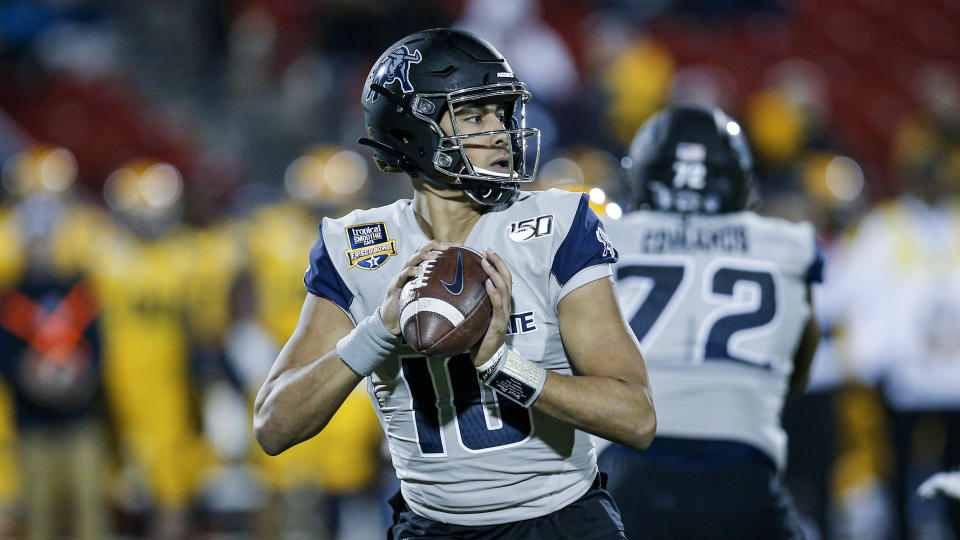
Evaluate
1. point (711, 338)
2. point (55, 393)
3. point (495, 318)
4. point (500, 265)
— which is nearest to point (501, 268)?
point (500, 265)

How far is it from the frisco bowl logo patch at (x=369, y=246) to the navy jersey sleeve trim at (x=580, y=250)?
388 mm

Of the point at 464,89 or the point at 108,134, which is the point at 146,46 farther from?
the point at 464,89

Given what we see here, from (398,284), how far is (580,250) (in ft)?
1.40

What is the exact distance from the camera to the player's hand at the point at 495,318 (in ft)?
8.08

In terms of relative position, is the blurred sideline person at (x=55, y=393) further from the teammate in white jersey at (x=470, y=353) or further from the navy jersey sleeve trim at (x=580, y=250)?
the navy jersey sleeve trim at (x=580, y=250)

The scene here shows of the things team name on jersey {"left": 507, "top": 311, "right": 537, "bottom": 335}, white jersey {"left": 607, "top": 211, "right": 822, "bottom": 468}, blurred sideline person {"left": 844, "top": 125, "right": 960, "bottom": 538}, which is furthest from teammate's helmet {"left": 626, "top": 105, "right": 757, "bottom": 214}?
blurred sideline person {"left": 844, "top": 125, "right": 960, "bottom": 538}

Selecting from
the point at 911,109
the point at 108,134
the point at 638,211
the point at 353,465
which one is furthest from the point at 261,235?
the point at 911,109

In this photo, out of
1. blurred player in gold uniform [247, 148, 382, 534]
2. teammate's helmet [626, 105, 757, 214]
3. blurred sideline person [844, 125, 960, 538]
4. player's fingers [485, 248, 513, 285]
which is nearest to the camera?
player's fingers [485, 248, 513, 285]

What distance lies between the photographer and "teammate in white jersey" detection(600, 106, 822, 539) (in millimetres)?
3438

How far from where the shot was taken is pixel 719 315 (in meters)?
3.59

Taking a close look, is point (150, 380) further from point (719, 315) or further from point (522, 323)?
point (522, 323)

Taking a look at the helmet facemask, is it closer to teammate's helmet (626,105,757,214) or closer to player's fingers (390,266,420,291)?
player's fingers (390,266,420,291)

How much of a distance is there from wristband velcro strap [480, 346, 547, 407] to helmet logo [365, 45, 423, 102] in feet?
2.36

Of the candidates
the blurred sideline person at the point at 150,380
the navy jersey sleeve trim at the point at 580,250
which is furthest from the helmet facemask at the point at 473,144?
the blurred sideline person at the point at 150,380
